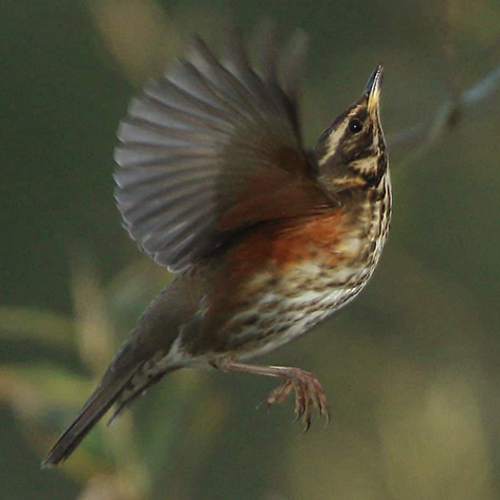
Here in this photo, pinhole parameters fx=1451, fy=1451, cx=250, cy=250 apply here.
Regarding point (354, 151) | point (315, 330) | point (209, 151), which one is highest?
point (209, 151)

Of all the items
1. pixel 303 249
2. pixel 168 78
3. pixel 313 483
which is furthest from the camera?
pixel 313 483

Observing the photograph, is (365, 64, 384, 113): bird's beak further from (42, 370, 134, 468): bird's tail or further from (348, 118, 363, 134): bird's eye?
(42, 370, 134, 468): bird's tail

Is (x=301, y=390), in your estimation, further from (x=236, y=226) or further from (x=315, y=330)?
(x=315, y=330)

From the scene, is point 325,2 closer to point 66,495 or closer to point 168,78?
point 66,495

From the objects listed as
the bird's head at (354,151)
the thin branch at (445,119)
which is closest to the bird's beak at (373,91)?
the bird's head at (354,151)

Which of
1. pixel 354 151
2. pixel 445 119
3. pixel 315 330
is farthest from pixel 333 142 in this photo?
pixel 315 330

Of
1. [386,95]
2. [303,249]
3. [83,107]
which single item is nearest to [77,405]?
[303,249]
